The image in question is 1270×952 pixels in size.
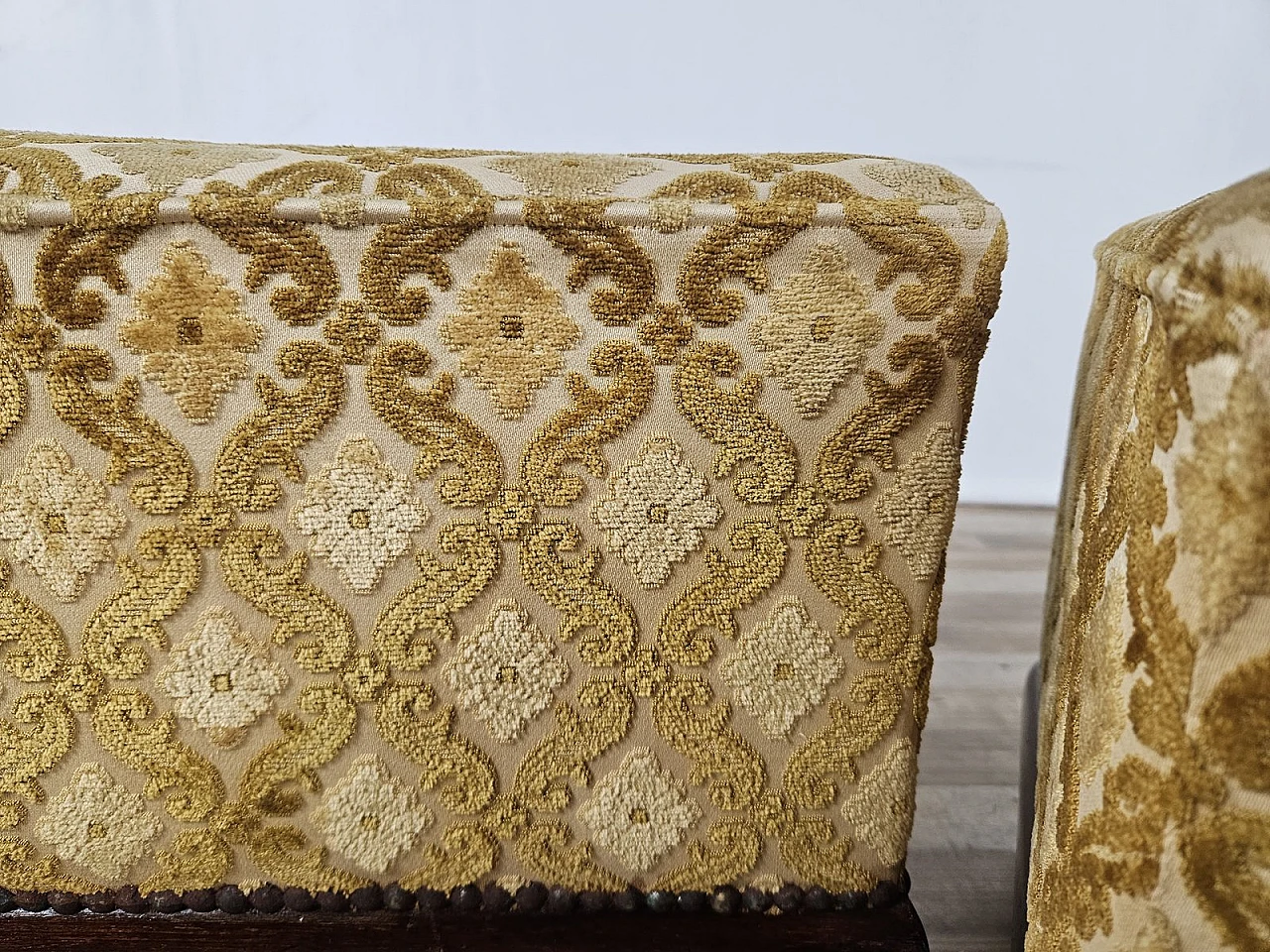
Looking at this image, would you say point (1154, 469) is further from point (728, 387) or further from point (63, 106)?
point (63, 106)

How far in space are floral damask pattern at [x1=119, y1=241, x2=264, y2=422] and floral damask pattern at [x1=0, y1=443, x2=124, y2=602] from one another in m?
0.07

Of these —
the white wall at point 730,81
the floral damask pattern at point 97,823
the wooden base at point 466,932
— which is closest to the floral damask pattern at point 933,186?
the wooden base at point 466,932

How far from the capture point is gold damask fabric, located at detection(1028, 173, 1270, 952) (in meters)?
0.31

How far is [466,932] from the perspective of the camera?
1.78 feet

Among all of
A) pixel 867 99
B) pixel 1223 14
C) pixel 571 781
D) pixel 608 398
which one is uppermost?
pixel 1223 14

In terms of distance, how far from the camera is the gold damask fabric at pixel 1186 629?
309 millimetres

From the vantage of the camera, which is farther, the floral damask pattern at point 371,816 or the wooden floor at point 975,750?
the wooden floor at point 975,750

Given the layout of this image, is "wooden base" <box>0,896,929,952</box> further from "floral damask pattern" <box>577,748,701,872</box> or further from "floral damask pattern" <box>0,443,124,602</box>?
"floral damask pattern" <box>0,443,124,602</box>

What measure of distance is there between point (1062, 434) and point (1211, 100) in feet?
2.76

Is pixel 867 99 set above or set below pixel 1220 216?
above

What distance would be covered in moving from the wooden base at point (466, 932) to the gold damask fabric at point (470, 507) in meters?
0.03

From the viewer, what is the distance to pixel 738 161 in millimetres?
515

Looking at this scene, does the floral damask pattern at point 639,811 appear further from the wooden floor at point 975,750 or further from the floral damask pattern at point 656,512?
the wooden floor at point 975,750


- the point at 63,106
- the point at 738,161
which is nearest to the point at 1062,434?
the point at 738,161
